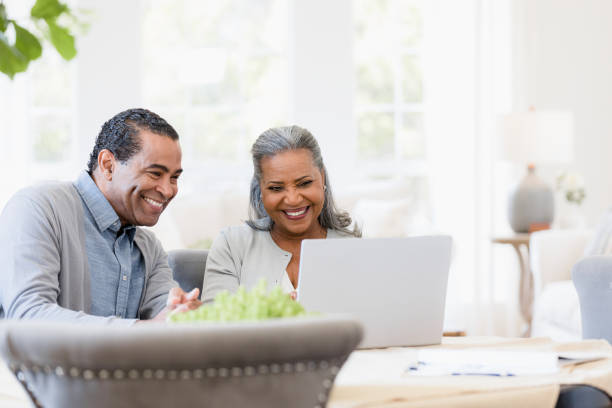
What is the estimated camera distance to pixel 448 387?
1.24 metres

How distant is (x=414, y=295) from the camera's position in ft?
5.20

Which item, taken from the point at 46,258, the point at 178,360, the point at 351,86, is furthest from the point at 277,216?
the point at 351,86

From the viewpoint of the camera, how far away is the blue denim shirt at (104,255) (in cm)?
195

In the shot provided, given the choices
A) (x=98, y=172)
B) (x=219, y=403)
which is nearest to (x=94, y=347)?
(x=219, y=403)

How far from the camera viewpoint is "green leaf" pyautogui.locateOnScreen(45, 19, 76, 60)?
0.60m

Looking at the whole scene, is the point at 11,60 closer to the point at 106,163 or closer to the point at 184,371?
the point at 184,371

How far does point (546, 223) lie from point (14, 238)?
12.7 feet

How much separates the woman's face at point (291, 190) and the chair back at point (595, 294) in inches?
36.4

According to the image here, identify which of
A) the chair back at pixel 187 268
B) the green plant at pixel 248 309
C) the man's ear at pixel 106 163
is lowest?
the chair back at pixel 187 268

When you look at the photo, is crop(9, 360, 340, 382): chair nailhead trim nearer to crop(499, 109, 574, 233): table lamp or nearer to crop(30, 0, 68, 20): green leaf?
crop(30, 0, 68, 20): green leaf

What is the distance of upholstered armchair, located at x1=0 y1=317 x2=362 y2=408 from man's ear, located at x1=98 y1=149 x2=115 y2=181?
109 centimetres

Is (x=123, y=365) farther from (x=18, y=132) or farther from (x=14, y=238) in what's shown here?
(x=18, y=132)

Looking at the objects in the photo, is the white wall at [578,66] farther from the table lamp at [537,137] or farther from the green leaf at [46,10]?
the green leaf at [46,10]

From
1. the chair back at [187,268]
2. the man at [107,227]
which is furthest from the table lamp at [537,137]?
the man at [107,227]
